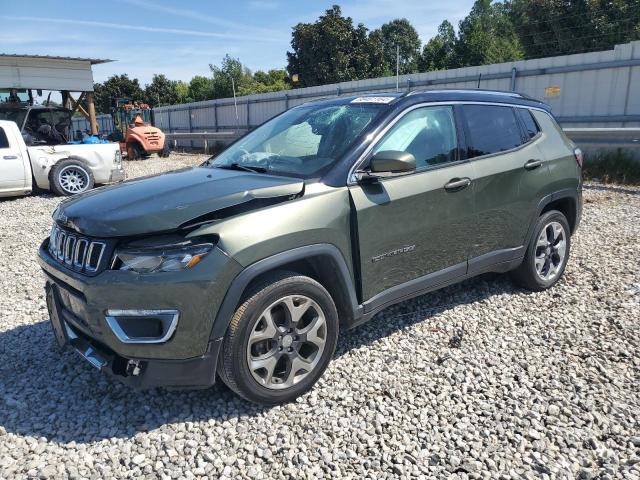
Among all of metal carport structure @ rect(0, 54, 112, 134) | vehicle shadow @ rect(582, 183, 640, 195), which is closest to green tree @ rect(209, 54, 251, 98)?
metal carport structure @ rect(0, 54, 112, 134)

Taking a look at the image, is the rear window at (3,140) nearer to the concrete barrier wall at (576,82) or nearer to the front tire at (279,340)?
the concrete barrier wall at (576,82)

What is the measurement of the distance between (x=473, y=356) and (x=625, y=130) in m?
7.97

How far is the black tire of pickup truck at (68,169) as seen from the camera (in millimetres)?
10078

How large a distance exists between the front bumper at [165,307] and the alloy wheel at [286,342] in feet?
0.90

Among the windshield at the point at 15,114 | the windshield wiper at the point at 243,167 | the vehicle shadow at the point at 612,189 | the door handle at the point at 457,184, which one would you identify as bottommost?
the vehicle shadow at the point at 612,189

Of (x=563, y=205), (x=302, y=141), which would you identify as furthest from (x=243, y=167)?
(x=563, y=205)

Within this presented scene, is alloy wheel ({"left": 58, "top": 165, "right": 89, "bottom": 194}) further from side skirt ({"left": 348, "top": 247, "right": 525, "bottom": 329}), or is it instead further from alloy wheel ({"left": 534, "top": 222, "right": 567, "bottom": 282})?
alloy wheel ({"left": 534, "top": 222, "right": 567, "bottom": 282})

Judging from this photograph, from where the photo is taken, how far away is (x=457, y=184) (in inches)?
142

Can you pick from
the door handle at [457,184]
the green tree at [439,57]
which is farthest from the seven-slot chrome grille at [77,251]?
the green tree at [439,57]

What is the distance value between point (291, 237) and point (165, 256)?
0.69 metres

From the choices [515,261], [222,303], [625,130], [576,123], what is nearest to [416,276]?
[515,261]

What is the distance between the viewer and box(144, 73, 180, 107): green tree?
213 feet

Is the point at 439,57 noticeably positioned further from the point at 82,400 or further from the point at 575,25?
the point at 82,400

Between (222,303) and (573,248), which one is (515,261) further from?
(222,303)
